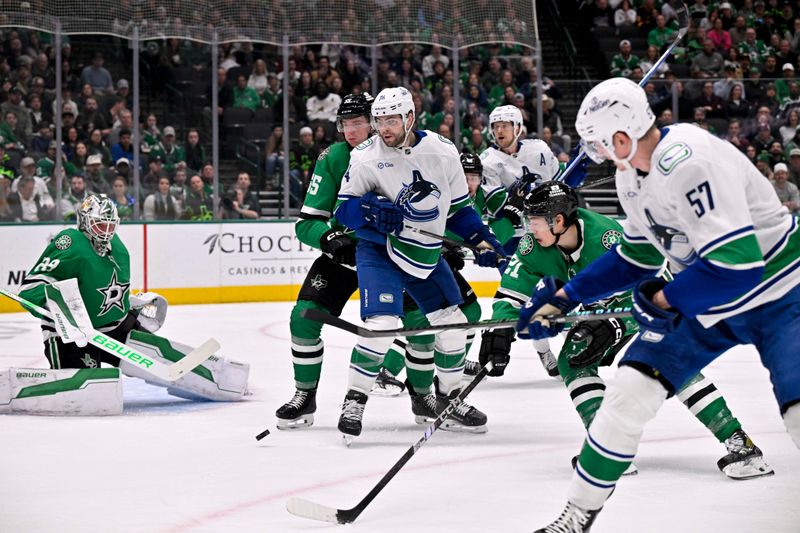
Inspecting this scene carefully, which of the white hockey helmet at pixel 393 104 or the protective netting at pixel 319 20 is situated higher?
the protective netting at pixel 319 20

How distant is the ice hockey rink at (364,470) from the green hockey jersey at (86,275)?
42 cm

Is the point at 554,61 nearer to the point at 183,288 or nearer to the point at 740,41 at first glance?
the point at 740,41

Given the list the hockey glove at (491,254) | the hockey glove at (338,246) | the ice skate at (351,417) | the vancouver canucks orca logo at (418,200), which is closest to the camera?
the ice skate at (351,417)

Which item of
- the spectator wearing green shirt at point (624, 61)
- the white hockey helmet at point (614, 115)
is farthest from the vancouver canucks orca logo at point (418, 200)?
the spectator wearing green shirt at point (624, 61)

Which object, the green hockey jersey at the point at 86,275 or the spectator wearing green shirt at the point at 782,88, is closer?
the green hockey jersey at the point at 86,275

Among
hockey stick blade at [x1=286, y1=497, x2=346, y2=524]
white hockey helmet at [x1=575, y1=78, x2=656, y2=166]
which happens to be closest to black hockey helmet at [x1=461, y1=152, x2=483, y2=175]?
hockey stick blade at [x1=286, y1=497, x2=346, y2=524]

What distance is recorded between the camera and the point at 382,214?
406cm

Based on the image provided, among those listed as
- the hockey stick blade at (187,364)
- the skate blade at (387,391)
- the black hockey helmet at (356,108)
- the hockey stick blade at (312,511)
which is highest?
the black hockey helmet at (356,108)

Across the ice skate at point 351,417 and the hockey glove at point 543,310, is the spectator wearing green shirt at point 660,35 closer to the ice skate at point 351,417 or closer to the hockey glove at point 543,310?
the ice skate at point 351,417

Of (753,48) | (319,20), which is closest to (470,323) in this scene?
(319,20)

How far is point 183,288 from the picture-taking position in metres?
9.13

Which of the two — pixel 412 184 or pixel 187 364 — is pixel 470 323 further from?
pixel 187 364

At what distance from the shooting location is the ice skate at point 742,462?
3.46m

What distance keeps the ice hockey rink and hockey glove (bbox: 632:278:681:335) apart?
2.01 ft
